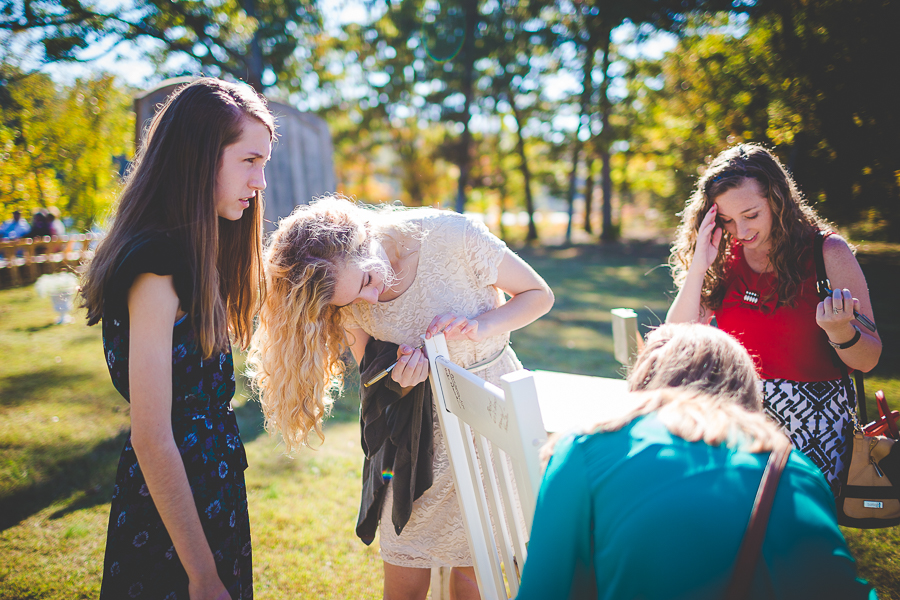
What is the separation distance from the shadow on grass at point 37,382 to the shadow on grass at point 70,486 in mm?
1638

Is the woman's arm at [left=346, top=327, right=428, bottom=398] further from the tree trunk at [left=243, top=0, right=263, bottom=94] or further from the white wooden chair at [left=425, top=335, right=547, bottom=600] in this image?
the tree trunk at [left=243, top=0, right=263, bottom=94]

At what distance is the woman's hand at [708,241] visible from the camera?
2285 millimetres

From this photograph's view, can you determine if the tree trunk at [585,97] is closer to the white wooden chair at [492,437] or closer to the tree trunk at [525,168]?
the tree trunk at [525,168]

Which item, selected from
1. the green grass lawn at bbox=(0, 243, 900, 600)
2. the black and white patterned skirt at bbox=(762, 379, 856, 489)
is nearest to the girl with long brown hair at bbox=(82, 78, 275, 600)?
the green grass lawn at bbox=(0, 243, 900, 600)

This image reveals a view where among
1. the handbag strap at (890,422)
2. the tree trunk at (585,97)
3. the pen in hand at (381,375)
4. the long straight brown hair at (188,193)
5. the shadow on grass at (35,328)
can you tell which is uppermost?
the tree trunk at (585,97)

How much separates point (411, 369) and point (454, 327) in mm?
212

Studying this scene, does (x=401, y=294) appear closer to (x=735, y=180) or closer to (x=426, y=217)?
(x=426, y=217)

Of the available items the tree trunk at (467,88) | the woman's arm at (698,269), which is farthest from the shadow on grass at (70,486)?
the tree trunk at (467,88)

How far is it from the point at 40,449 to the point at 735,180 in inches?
211

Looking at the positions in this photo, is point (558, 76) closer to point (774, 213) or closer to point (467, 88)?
point (467, 88)

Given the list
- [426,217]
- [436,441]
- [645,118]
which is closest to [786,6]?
[426,217]

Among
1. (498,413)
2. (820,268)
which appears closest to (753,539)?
(498,413)

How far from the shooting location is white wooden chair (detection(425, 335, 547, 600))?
109 centimetres

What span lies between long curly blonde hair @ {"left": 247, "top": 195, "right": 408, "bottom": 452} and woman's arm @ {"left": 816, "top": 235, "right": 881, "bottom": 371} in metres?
1.61
